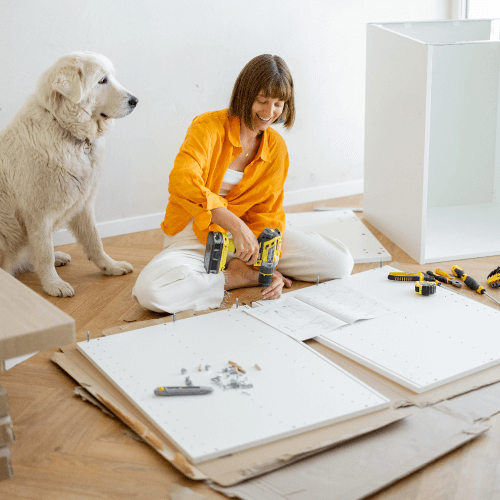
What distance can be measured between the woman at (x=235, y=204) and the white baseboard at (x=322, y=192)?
3.57 feet

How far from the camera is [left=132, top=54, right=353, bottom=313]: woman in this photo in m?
2.12

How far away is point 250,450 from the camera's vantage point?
1.43 meters

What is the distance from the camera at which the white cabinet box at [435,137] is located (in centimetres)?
262

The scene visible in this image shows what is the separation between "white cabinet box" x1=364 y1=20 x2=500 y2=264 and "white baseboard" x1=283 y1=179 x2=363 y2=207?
18.8 inches

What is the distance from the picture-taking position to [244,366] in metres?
1.76

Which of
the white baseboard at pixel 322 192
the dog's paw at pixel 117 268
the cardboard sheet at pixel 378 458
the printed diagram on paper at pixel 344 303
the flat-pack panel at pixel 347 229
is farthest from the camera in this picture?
the white baseboard at pixel 322 192

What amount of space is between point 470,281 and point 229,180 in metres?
0.97

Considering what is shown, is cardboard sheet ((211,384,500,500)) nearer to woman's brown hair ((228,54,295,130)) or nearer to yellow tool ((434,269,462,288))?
yellow tool ((434,269,462,288))

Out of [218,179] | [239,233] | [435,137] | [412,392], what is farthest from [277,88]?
[435,137]

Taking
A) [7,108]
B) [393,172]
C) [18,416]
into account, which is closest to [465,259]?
[393,172]

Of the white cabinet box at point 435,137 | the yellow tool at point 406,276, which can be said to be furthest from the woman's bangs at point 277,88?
the yellow tool at point 406,276

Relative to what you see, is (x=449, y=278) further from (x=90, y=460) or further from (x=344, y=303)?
(x=90, y=460)

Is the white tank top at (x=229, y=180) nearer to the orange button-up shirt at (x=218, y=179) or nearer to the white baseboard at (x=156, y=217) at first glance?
the orange button-up shirt at (x=218, y=179)

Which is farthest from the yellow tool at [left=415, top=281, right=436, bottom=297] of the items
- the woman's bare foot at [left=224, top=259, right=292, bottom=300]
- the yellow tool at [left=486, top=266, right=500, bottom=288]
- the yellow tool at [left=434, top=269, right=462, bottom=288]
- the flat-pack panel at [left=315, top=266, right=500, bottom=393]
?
the woman's bare foot at [left=224, top=259, right=292, bottom=300]
